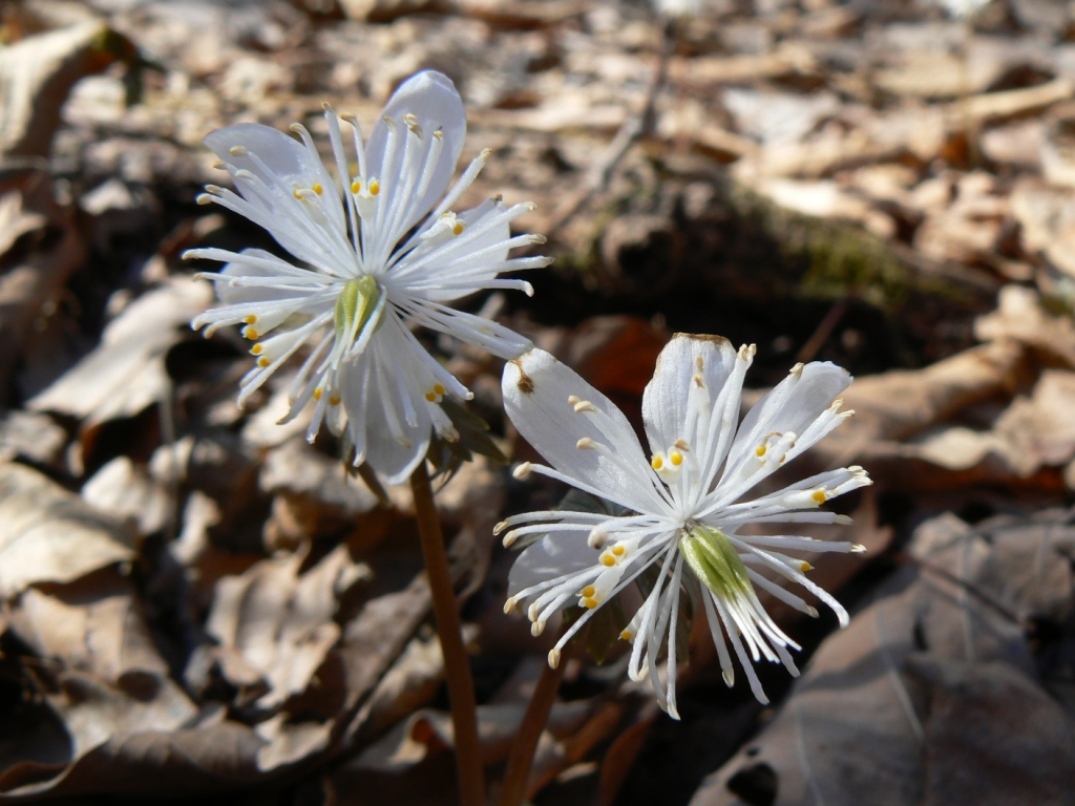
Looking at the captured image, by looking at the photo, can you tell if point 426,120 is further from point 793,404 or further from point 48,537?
point 48,537

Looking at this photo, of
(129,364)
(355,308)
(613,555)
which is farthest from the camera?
(129,364)

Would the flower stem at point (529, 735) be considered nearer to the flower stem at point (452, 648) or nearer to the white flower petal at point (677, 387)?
the flower stem at point (452, 648)

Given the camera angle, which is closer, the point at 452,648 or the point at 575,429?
the point at 575,429

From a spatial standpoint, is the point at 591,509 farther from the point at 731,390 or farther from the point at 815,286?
the point at 815,286

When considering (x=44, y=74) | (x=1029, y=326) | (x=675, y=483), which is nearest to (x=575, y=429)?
(x=675, y=483)

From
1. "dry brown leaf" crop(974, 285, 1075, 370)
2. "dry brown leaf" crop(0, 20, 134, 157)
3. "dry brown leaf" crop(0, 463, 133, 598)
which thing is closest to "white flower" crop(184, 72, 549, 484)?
"dry brown leaf" crop(0, 463, 133, 598)

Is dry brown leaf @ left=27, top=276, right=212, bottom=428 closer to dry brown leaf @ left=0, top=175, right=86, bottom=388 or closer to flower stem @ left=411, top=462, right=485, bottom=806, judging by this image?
dry brown leaf @ left=0, top=175, right=86, bottom=388
